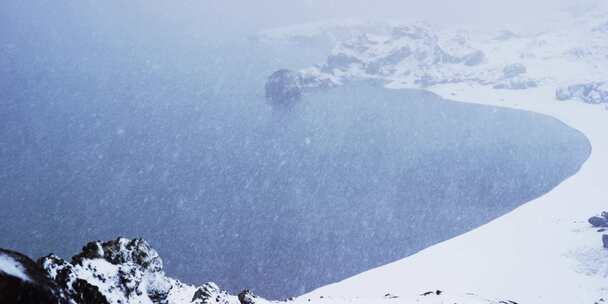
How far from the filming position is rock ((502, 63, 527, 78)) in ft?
577

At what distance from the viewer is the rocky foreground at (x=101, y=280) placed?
9469mm

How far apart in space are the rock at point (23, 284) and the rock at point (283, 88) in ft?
475

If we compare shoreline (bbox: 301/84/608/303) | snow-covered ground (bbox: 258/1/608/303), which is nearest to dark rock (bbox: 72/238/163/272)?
snow-covered ground (bbox: 258/1/608/303)

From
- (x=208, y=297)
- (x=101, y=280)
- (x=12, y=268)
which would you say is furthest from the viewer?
(x=208, y=297)

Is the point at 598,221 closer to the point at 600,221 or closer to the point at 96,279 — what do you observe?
the point at 600,221

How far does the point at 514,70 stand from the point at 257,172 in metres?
130

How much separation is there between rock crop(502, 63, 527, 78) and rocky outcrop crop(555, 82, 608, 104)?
25853 mm

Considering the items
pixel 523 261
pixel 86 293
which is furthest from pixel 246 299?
pixel 523 261

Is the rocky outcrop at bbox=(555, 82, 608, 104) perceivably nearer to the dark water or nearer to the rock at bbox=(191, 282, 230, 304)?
the dark water

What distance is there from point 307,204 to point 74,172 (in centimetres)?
5039

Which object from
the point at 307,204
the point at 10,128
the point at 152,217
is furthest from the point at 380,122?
the point at 10,128

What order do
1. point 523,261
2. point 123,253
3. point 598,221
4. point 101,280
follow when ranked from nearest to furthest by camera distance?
1. point 101,280
2. point 123,253
3. point 523,261
4. point 598,221

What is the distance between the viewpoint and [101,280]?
15094mm

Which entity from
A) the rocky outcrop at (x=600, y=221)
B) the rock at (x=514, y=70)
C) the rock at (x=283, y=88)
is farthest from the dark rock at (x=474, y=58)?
the rocky outcrop at (x=600, y=221)
